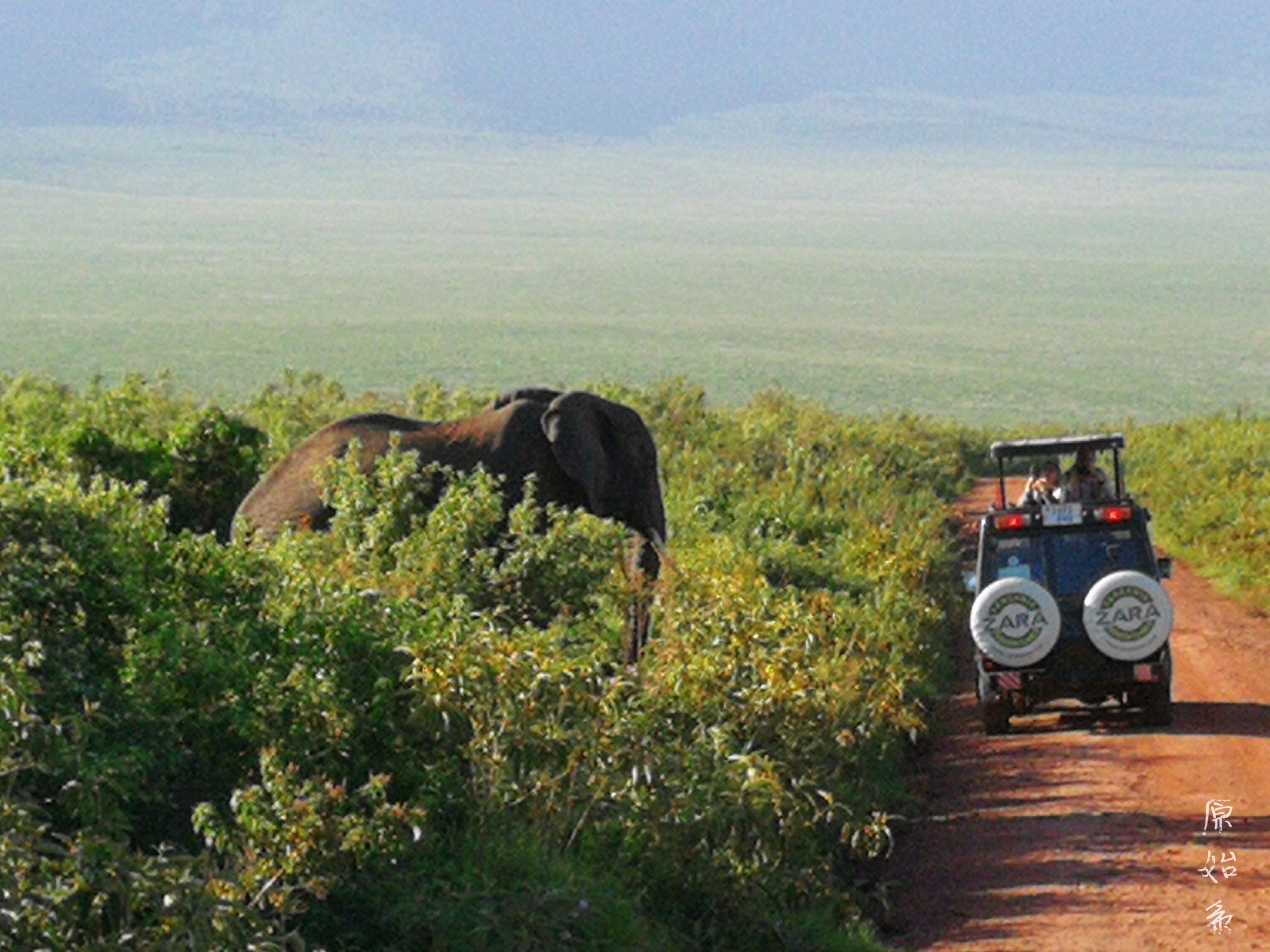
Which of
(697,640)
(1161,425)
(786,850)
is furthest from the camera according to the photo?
(1161,425)

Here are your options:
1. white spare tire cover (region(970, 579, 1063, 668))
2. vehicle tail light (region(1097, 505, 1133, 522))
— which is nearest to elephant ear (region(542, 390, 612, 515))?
white spare tire cover (region(970, 579, 1063, 668))

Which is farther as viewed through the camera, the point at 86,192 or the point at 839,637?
the point at 86,192

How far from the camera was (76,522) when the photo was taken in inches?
309

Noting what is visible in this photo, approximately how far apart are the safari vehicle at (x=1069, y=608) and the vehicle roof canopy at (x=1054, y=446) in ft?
0.04

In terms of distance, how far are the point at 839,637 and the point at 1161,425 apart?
78.2ft

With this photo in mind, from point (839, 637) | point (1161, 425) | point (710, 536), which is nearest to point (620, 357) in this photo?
point (1161, 425)

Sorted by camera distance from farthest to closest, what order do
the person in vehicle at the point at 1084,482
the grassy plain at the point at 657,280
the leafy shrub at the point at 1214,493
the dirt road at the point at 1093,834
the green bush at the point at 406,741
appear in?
the grassy plain at the point at 657,280 < the leafy shrub at the point at 1214,493 < the person in vehicle at the point at 1084,482 < the dirt road at the point at 1093,834 < the green bush at the point at 406,741

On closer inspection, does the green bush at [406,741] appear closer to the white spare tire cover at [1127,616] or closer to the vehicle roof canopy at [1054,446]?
the white spare tire cover at [1127,616]

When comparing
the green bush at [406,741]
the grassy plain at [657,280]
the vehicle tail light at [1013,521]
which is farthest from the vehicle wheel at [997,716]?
the grassy plain at [657,280]

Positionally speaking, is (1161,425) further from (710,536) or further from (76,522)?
(76,522)

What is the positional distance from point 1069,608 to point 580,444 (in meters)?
2.80

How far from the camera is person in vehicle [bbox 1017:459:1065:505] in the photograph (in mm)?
14883

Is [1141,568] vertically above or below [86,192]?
below

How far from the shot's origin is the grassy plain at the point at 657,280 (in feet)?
193
